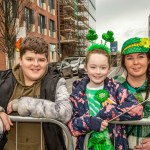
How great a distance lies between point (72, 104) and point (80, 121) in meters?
0.19

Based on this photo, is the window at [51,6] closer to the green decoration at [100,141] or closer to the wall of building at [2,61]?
the wall of building at [2,61]

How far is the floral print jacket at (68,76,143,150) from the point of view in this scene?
8.25ft

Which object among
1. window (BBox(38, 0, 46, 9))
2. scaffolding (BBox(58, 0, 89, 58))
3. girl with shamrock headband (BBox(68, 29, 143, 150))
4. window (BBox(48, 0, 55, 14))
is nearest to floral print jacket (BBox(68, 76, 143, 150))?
girl with shamrock headband (BBox(68, 29, 143, 150))

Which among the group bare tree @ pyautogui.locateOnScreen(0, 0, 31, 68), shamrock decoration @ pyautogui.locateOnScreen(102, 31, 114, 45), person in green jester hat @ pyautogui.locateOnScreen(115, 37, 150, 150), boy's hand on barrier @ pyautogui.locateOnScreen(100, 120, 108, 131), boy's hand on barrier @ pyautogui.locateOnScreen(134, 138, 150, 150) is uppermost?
bare tree @ pyautogui.locateOnScreen(0, 0, 31, 68)

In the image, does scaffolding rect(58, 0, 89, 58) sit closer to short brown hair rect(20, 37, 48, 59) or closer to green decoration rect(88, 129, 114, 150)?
short brown hair rect(20, 37, 48, 59)

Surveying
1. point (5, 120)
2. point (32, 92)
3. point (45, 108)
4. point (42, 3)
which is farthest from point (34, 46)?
point (42, 3)

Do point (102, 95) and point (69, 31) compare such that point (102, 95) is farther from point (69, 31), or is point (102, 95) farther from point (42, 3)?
point (69, 31)

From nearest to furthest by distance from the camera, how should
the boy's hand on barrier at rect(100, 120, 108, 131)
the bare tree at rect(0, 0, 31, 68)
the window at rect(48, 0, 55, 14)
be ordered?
the boy's hand on barrier at rect(100, 120, 108, 131)
the bare tree at rect(0, 0, 31, 68)
the window at rect(48, 0, 55, 14)

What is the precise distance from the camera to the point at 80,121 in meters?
2.55

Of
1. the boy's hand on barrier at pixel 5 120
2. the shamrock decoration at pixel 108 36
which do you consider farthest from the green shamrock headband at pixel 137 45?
the boy's hand on barrier at pixel 5 120

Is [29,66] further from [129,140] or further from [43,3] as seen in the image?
[43,3]

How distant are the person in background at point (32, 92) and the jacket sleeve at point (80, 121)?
74 mm

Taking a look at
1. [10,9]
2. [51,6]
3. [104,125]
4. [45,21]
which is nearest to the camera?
[104,125]

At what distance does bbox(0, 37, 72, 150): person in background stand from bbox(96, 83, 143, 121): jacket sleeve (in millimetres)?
297
